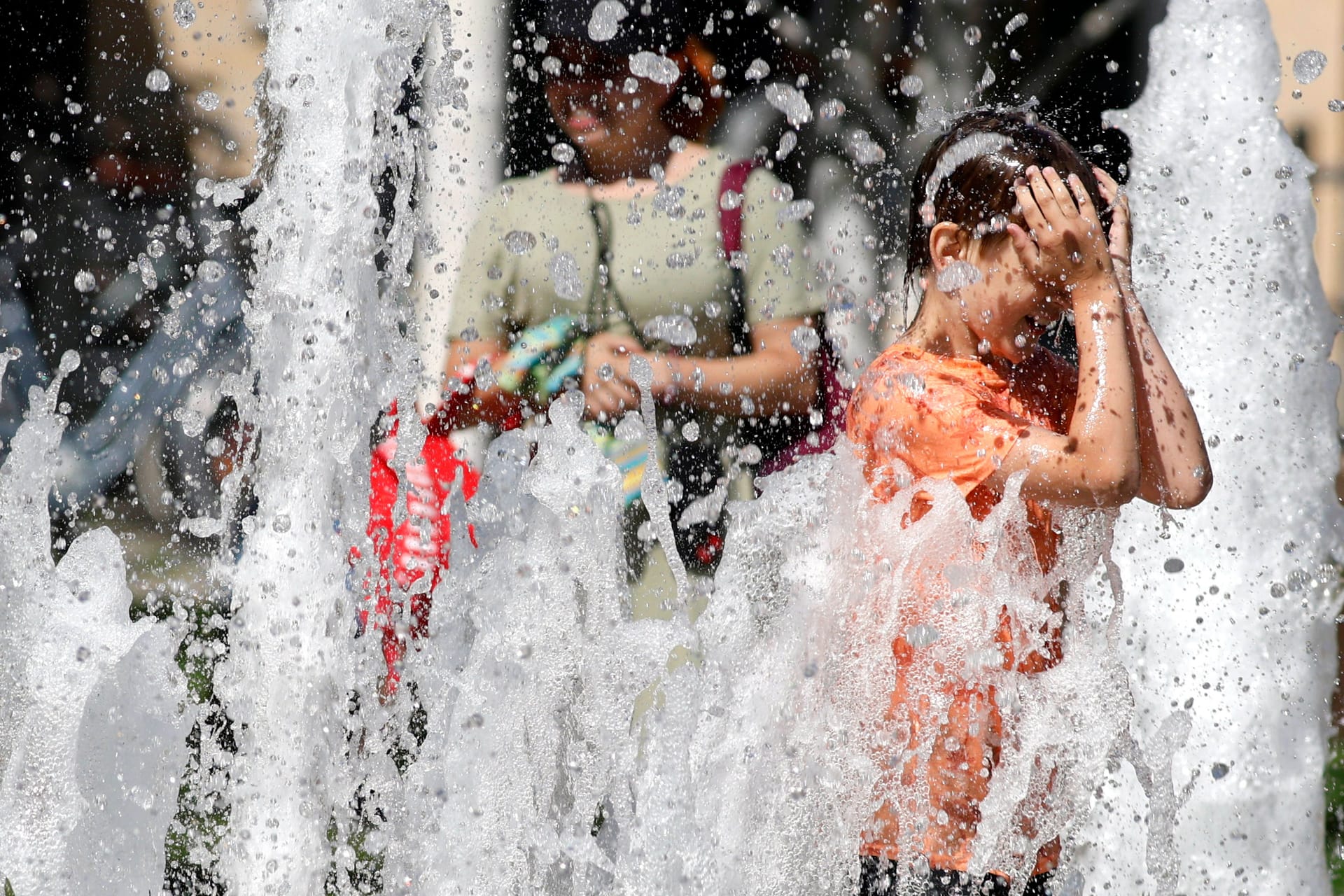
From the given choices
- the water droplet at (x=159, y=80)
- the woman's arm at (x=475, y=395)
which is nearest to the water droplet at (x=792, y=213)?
the woman's arm at (x=475, y=395)

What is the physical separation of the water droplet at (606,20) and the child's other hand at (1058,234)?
2.84ft

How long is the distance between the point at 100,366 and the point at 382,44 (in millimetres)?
2778

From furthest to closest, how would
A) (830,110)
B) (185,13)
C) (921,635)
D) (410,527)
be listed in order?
(830,110)
(185,13)
(410,527)
(921,635)

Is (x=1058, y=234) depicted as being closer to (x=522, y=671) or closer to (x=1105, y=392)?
(x=1105, y=392)

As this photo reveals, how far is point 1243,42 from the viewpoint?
3387 mm

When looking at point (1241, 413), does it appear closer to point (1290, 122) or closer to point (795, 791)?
point (1290, 122)

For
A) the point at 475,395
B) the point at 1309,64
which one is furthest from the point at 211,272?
the point at 1309,64

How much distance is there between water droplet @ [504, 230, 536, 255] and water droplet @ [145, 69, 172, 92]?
9.59 ft

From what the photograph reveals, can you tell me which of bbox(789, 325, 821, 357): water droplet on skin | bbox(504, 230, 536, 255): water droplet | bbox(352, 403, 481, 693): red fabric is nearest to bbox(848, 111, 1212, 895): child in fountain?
bbox(789, 325, 821, 357): water droplet on skin

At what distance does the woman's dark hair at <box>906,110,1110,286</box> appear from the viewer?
1.48 meters

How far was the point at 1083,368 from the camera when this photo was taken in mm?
1414

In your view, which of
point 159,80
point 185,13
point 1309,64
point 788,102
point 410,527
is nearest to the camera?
point 410,527

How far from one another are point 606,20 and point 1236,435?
213 cm

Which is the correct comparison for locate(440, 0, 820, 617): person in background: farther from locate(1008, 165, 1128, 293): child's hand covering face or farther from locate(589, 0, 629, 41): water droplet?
locate(1008, 165, 1128, 293): child's hand covering face
